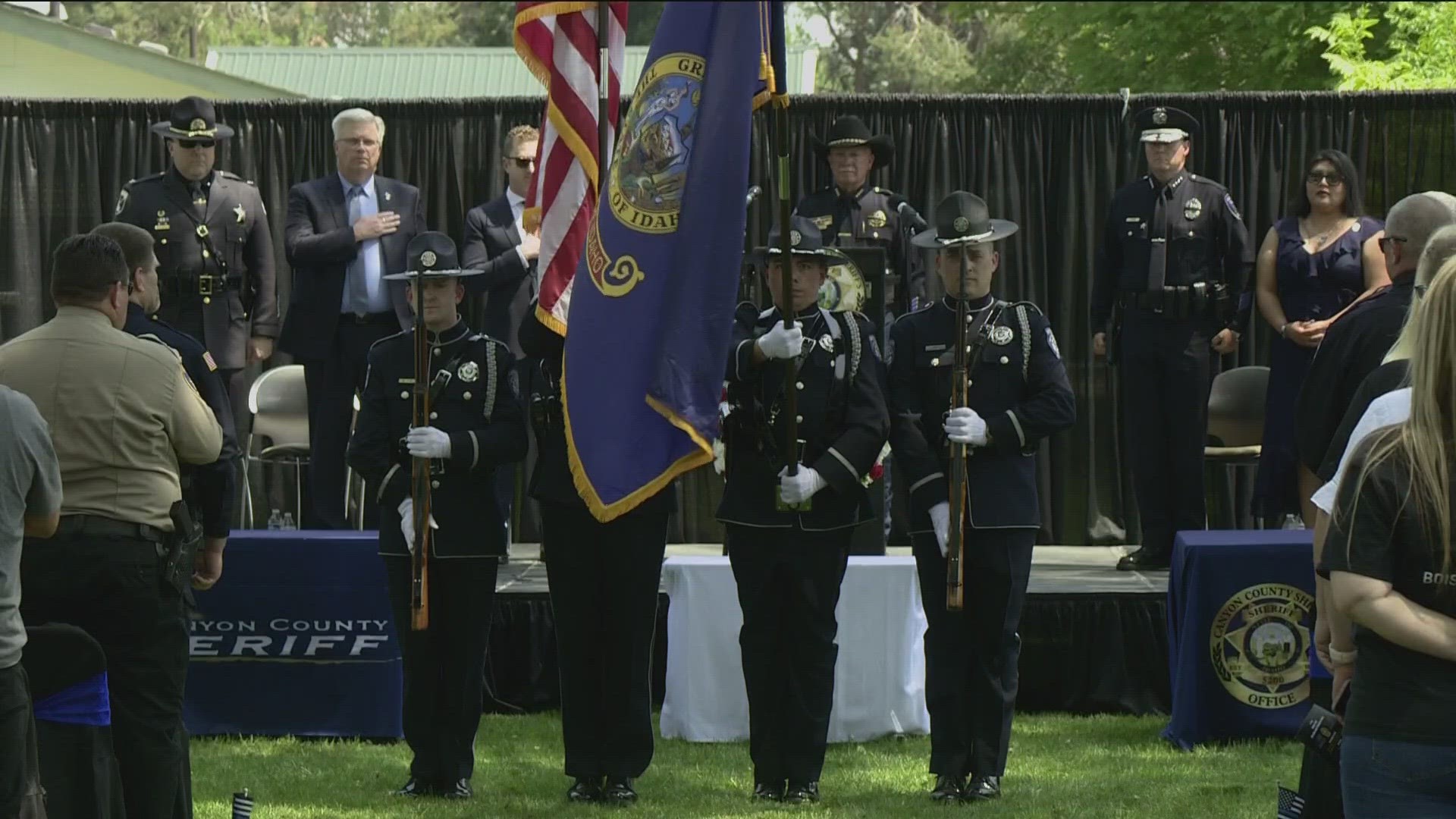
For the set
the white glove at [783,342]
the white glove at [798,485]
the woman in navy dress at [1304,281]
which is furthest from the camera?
the woman in navy dress at [1304,281]

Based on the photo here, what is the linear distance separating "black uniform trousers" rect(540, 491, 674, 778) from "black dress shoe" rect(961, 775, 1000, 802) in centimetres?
111

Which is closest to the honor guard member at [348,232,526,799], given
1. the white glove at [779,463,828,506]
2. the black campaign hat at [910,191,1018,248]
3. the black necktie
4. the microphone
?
the white glove at [779,463,828,506]

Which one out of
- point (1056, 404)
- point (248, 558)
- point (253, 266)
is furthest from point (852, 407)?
point (253, 266)

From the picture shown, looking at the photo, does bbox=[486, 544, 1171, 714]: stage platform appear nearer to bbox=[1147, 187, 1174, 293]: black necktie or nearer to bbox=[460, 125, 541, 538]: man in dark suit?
bbox=[460, 125, 541, 538]: man in dark suit

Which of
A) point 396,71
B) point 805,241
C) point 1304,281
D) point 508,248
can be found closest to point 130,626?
point 805,241

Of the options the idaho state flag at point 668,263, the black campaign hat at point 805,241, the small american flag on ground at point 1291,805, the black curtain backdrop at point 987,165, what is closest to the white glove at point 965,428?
the black campaign hat at point 805,241

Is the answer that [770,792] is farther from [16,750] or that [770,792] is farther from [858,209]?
[858,209]

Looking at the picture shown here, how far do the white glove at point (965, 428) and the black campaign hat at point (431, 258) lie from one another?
5.90 feet

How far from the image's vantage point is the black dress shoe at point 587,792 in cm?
675

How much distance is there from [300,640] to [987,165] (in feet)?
16.0

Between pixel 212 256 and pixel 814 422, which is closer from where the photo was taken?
pixel 814 422

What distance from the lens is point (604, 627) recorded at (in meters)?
6.71

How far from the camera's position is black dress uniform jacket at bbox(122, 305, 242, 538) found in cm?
586

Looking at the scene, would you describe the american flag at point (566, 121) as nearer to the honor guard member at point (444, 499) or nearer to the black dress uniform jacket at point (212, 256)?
the honor guard member at point (444, 499)
